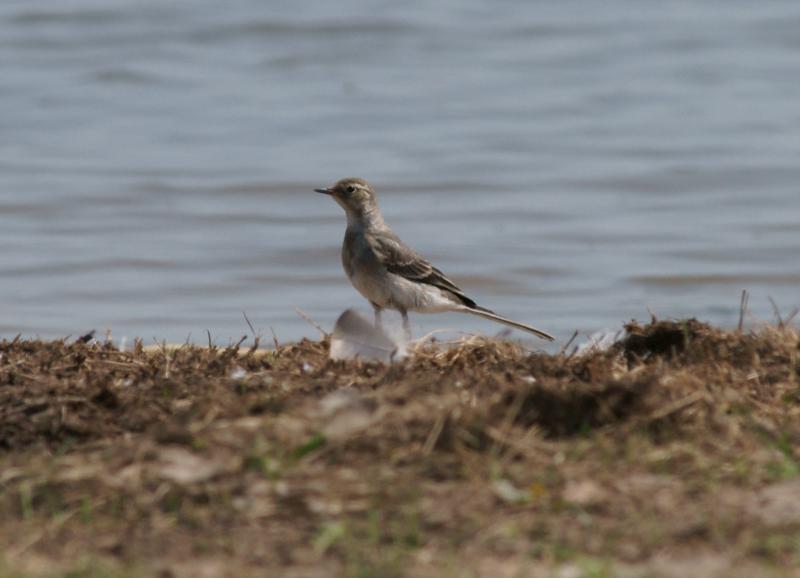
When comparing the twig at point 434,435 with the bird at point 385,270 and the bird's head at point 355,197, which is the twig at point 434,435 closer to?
the bird at point 385,270

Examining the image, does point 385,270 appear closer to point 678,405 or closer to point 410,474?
point 678,405

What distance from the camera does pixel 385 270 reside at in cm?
977

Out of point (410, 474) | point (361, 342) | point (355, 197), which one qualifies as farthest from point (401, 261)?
point (410, 474)

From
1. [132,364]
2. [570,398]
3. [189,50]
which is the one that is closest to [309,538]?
[570,398]

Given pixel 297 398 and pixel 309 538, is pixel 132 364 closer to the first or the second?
pixel 297 398

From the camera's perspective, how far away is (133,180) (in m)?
17.3

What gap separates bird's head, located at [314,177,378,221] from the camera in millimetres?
10133

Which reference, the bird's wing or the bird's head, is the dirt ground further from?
the bird's head

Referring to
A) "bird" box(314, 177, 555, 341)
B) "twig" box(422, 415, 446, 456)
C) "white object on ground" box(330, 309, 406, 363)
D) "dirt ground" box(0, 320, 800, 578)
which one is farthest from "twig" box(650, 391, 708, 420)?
"bird" box(314, 177, 555, 341)

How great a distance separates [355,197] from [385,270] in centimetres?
66

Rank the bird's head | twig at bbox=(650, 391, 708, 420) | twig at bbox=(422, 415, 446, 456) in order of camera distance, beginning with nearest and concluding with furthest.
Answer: twig at bbox=(422, 415, 446, 456)
twig at bbox=(650, 391, 708, 420)
the bird's head

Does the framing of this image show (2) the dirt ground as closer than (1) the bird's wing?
Yes


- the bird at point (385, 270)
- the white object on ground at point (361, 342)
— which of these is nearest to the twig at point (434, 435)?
the white object on ground at point (361, 342)

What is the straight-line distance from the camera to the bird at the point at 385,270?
32.0 ft
